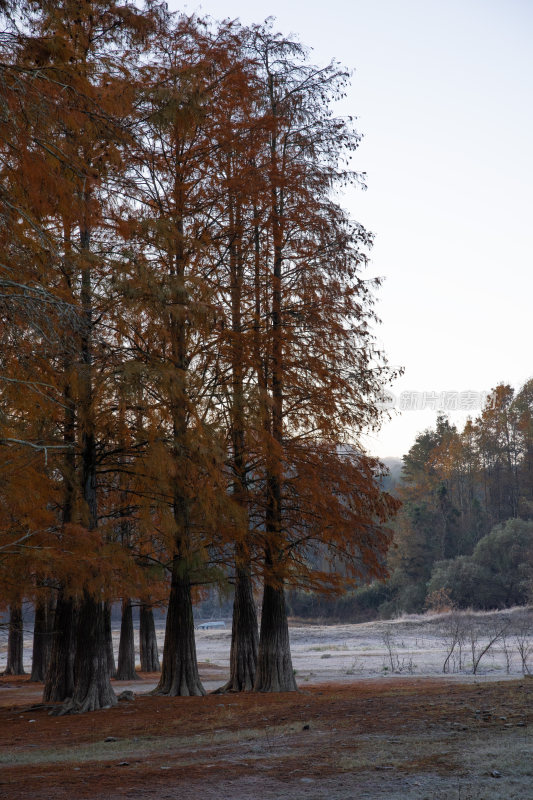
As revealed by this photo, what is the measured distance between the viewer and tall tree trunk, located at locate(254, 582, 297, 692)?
1593 cm

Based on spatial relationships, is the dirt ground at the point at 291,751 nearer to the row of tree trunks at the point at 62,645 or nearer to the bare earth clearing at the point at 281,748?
the bare earth clearing at the point at 281,748

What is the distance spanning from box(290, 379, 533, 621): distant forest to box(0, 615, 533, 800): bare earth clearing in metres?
41.6

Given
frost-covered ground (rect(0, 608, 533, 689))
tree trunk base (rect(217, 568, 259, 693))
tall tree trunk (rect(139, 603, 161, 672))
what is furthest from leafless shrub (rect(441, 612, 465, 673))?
tall tree trunk (rect(139, 603, 161, 672))

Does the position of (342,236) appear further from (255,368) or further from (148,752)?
(148,752)

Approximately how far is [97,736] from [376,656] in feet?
75.4

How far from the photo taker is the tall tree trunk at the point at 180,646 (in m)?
15.3

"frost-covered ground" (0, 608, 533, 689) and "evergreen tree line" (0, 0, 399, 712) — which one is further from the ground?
"evergreen tree line" (0, 0, 399, 712)

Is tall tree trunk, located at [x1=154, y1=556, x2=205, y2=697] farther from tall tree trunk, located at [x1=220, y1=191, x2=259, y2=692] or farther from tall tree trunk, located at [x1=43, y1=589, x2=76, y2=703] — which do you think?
tall tree trunk, located at [x1=43, y1=589, x2=76, y2=703]

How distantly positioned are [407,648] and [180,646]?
2248cm

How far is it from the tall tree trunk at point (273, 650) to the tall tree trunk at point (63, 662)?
12.9ft

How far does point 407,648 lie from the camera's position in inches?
1393

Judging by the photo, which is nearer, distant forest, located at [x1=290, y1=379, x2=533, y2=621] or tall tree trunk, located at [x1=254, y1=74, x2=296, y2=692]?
tall tree trunk, located at [x1=254, y1=74, x2=296, y2=692]

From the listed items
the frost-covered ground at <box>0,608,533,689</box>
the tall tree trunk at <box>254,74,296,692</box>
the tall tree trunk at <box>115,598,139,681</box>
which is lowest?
the frost-covered ground at <box>0,608,533,689</box>

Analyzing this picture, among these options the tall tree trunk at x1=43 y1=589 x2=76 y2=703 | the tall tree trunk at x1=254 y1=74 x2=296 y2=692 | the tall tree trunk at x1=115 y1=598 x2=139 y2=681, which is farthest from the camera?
the tall tree trunk at x1=115 y1=598 x2=139 y2=681
